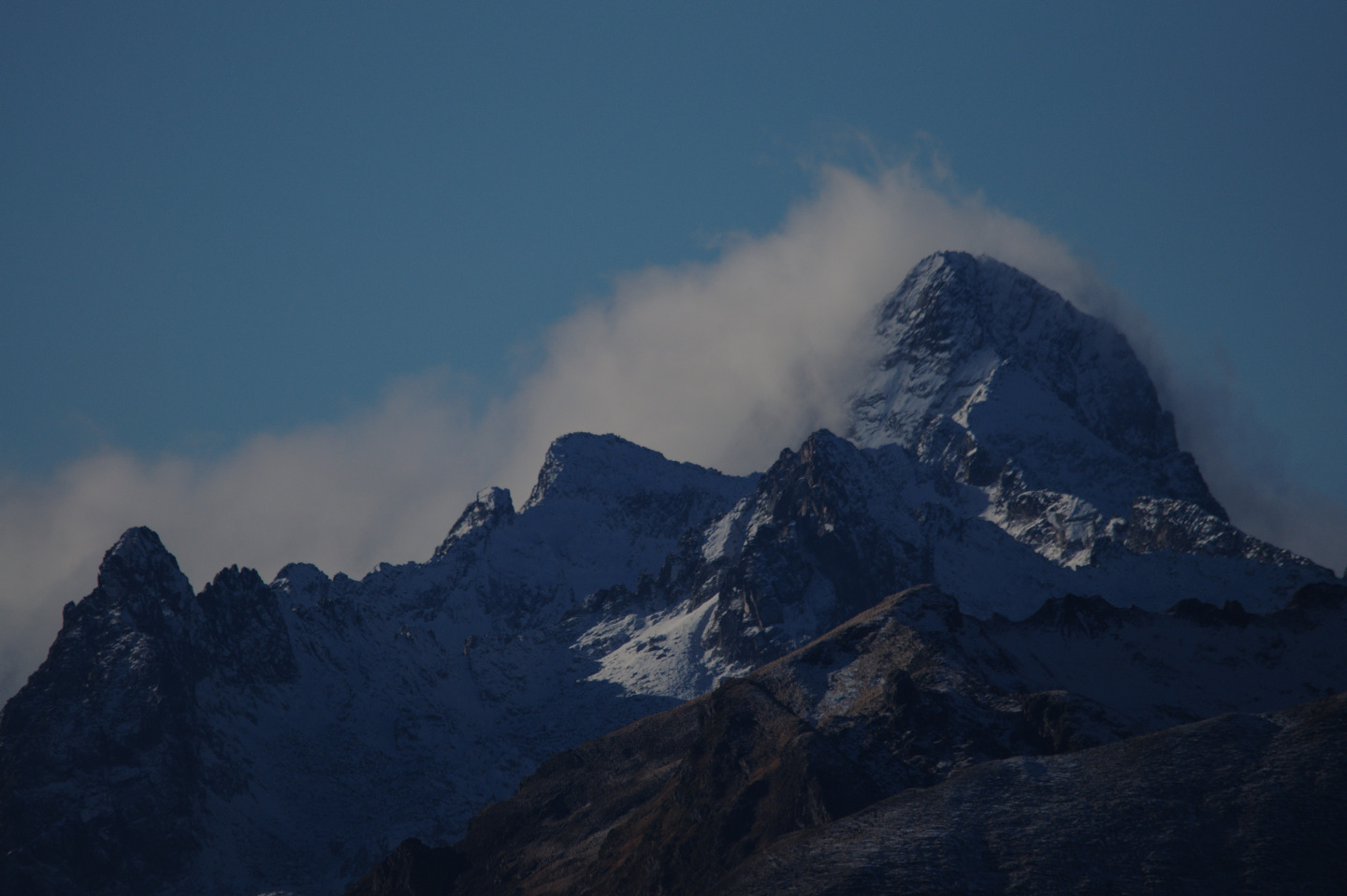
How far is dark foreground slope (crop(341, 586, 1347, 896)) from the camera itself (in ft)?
394

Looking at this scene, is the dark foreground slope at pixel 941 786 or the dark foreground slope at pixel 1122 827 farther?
the dark foreground slope at pixel 941 786

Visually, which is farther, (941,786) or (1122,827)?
(941,786)

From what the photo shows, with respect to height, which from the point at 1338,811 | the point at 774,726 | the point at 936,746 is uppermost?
the point at 774,726

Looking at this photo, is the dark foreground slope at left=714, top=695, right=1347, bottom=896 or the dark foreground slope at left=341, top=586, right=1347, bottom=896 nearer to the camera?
the dark foreground slope at left=714, top=695, right=1347, bottom=896

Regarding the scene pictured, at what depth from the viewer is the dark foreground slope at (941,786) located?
120125 mm

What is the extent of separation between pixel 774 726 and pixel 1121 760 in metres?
56.0

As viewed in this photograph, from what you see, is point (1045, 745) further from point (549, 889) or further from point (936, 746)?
point (549, 889)

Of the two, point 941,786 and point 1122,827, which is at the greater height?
point 941,786

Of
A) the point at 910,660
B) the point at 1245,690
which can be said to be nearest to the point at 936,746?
the point at 910,660

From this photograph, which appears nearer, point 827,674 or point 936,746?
point 936,746

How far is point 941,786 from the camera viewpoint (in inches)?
5349

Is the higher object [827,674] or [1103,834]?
[827,674]

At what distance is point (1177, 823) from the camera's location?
12181 cm

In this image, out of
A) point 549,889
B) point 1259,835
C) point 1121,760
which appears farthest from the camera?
point 549,889
